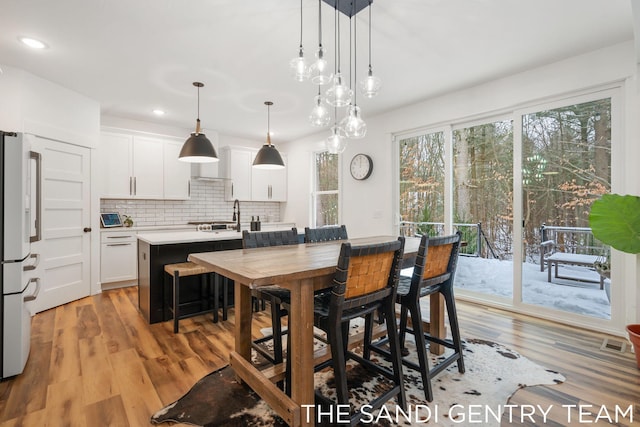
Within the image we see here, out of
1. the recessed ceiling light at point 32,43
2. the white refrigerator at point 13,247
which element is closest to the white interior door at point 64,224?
the recessed ceiling light at point 32,43

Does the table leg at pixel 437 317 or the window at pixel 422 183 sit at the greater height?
the window at pixel 422 183

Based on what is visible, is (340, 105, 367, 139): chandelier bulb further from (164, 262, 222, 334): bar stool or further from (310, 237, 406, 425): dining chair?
(164, 262, 222, 334): bar stool

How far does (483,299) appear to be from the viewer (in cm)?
373

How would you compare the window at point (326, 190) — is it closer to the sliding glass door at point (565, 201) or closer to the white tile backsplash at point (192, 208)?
the white tile backsplash at point (192, 208)

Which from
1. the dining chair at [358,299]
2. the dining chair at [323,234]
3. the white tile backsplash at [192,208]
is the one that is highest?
the white tile backsplash at [192,208]

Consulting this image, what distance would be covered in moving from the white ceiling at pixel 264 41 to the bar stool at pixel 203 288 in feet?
6.53

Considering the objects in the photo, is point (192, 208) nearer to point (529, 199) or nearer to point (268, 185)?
point (268, 185)

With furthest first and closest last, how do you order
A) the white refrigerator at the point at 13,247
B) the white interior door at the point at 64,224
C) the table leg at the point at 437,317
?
1. the white interior door at the point at 64,224
2. the table leg at the point at 437,317
3. the white refrigerator at the point at 13,247

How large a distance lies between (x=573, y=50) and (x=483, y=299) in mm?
2705

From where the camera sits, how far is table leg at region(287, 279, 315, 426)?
1.52m

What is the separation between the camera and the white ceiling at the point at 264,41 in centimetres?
226

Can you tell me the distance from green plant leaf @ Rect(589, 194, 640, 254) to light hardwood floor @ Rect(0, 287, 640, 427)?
89 centimetres

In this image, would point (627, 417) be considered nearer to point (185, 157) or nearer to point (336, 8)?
point (336, 8)

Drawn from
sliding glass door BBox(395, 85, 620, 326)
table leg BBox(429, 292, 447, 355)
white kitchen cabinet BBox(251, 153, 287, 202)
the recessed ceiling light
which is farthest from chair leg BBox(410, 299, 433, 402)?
white kitchen cabinet BBox(251, 153, 287, 202)
